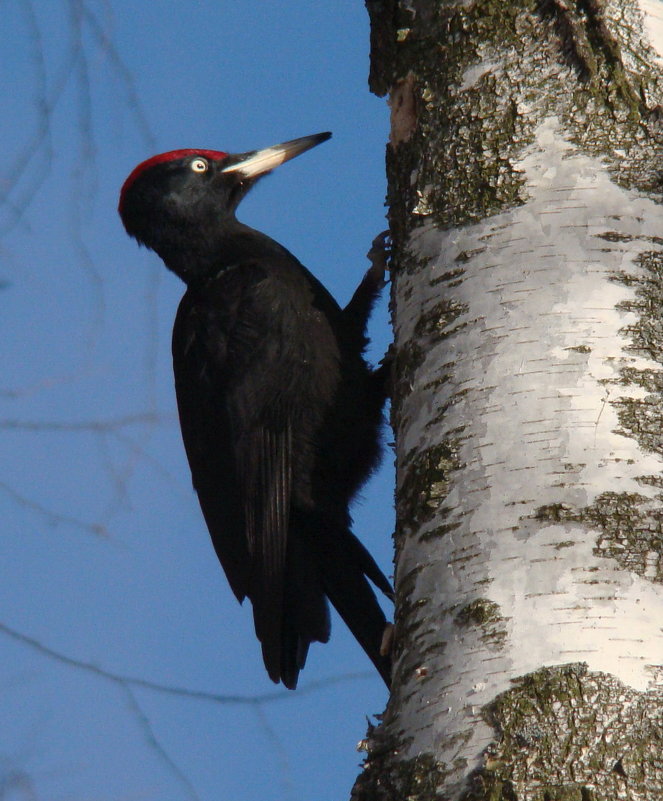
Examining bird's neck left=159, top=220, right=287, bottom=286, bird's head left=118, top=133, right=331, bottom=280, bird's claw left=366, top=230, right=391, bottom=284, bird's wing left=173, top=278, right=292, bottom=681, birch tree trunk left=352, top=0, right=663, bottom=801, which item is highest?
bird's head left=118, top=133, right=331, bottom=280

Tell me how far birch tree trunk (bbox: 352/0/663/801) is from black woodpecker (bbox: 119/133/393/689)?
37.8 inches

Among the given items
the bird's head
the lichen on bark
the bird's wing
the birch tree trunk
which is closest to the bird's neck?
the bird's head

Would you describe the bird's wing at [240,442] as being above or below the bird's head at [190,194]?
below

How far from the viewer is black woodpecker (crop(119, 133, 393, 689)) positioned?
3.09m

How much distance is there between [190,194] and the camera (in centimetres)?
386

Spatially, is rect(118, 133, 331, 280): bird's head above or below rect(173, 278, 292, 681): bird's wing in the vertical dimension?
above

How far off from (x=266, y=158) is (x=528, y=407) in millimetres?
2520

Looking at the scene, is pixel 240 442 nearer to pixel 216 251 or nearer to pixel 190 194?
pixel 216 251

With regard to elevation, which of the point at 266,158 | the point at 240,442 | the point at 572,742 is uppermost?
the point at 266,158

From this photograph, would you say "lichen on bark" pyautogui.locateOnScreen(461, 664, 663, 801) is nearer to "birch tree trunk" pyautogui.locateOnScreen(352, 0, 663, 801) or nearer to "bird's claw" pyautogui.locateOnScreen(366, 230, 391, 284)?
"birch tree trunk" pyautogui.locateOnScreen(352, 0, 663, 801)

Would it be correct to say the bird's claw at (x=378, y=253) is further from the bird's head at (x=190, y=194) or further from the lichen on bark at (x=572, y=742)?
the lichen on bark at (x=572, y=742)

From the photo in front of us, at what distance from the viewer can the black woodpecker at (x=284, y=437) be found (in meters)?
3.09

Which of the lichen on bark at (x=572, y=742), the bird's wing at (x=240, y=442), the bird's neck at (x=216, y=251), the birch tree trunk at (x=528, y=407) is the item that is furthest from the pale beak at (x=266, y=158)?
the lichen on bark at (x=572, y=742)

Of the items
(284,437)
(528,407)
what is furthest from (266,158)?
(528,407)
